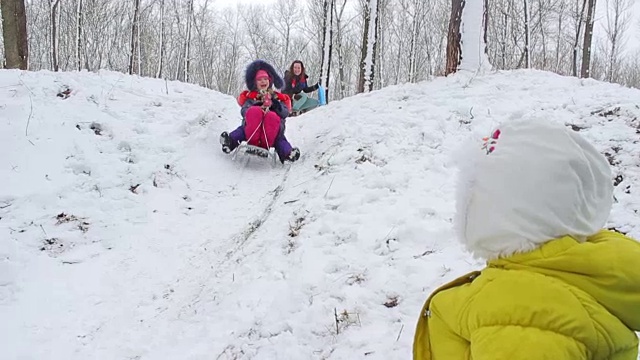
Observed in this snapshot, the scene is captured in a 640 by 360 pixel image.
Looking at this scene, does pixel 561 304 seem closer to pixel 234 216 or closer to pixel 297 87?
pixel 234 216

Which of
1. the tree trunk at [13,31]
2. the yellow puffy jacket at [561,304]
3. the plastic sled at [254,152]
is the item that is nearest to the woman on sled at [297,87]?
the plastic sled at [254,152]

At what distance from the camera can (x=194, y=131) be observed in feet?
23.1

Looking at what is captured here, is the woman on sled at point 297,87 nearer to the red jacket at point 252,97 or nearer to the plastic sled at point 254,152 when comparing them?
the red jacket at point 252,97

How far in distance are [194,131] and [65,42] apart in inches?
1096

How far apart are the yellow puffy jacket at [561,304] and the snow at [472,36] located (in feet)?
24.6

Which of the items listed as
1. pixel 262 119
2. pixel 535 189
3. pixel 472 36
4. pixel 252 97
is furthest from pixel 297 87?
pixel 535 189

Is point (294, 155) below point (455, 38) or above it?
below

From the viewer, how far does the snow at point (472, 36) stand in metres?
8.20

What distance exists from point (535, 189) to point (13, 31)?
9.87 metres

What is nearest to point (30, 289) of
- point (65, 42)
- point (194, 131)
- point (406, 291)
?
point (406, 291)

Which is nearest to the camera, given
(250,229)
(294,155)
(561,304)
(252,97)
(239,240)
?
(561,304)

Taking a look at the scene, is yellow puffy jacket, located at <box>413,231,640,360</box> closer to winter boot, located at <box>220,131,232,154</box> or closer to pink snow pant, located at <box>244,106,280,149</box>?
pink snow pant, located at <box>244,106,280,149</box>

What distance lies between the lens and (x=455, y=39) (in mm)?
8344

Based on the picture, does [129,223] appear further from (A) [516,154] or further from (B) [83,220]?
(A) [516,154]
